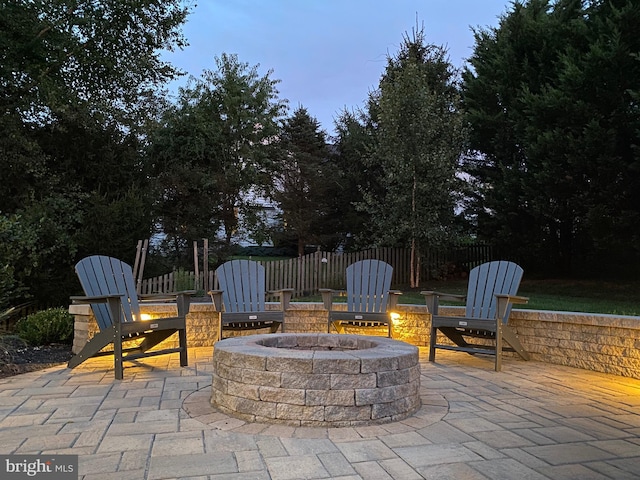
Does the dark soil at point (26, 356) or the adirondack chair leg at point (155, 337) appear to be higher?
the adirondack chair leg at point (155, 337)

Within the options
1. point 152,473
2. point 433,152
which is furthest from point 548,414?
point 433,152

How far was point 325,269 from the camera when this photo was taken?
360 inches

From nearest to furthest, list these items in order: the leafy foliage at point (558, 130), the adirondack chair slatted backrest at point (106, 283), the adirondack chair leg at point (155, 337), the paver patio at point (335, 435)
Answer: the paver patio at point (335, 435) → the adirondack chair slatted backrest at point (106, 283) → the adirondack chair leg at point (155, 337) → the leafy foliage at point (558, 130)

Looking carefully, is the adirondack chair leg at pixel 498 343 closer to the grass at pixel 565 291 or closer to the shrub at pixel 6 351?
the grass at pixel 565 291

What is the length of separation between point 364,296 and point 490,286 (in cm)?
134

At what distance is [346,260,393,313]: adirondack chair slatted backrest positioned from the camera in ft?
16.8

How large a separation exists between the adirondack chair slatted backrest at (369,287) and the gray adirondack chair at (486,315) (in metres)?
0.60

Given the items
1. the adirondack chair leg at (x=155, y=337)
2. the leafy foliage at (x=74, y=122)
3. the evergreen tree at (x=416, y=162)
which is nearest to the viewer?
the adirondack chair leg at (x=155, y=337)

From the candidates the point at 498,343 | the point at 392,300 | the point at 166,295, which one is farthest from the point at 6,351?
the point at 498,343

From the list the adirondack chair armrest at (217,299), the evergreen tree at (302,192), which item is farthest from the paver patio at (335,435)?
the evergreen tree at (302,192)

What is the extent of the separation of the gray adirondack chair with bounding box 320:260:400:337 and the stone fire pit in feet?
6.83

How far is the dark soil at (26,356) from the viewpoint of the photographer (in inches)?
157

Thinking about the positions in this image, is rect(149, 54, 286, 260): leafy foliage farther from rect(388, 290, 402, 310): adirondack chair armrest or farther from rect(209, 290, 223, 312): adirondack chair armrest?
rect(388, 290, 402, 310): adirondack chair armrest

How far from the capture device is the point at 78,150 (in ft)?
28.9
